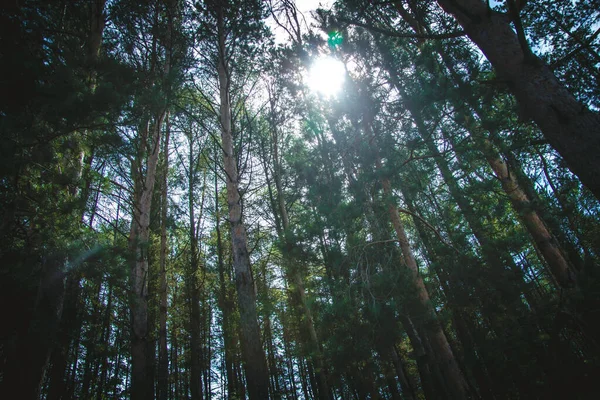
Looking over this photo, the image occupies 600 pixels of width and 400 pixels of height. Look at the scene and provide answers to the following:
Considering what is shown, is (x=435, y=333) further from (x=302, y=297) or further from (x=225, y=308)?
(x=225, y=308)

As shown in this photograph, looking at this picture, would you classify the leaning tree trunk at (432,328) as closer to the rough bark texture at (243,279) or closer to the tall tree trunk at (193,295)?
the rough bark texture at (243,279)

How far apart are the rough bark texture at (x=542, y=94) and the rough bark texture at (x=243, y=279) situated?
4.19 meters

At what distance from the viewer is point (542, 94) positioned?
7.72 ft

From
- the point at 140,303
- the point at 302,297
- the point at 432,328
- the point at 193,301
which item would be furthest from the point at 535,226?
the point at 193,301

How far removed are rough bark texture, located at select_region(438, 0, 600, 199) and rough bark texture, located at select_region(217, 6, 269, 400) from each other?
419cm

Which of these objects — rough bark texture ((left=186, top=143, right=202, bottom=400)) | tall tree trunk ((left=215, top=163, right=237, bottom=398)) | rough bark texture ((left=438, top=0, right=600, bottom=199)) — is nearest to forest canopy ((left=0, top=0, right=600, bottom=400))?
rough bark texture ((left=438, top=0, right=600, bottom=199))

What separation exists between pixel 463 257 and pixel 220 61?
6.93m

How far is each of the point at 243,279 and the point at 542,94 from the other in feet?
14.5

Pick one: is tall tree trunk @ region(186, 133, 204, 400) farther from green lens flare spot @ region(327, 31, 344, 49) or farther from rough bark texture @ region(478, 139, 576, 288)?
rough bark texture @ region(478, 139, 576, 288)

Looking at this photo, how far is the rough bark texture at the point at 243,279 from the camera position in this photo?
3898 millimetres

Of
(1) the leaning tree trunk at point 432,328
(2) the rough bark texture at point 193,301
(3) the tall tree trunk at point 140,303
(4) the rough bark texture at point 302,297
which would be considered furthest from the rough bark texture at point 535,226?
(2) the rough bark texture at point 193,301

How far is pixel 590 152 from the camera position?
6.65 feet

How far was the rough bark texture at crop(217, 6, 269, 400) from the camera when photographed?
390cm

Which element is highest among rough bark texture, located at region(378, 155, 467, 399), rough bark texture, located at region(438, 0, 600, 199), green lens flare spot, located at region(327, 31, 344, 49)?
green lens flare spot, located at region(327, 31, 344, 49)
